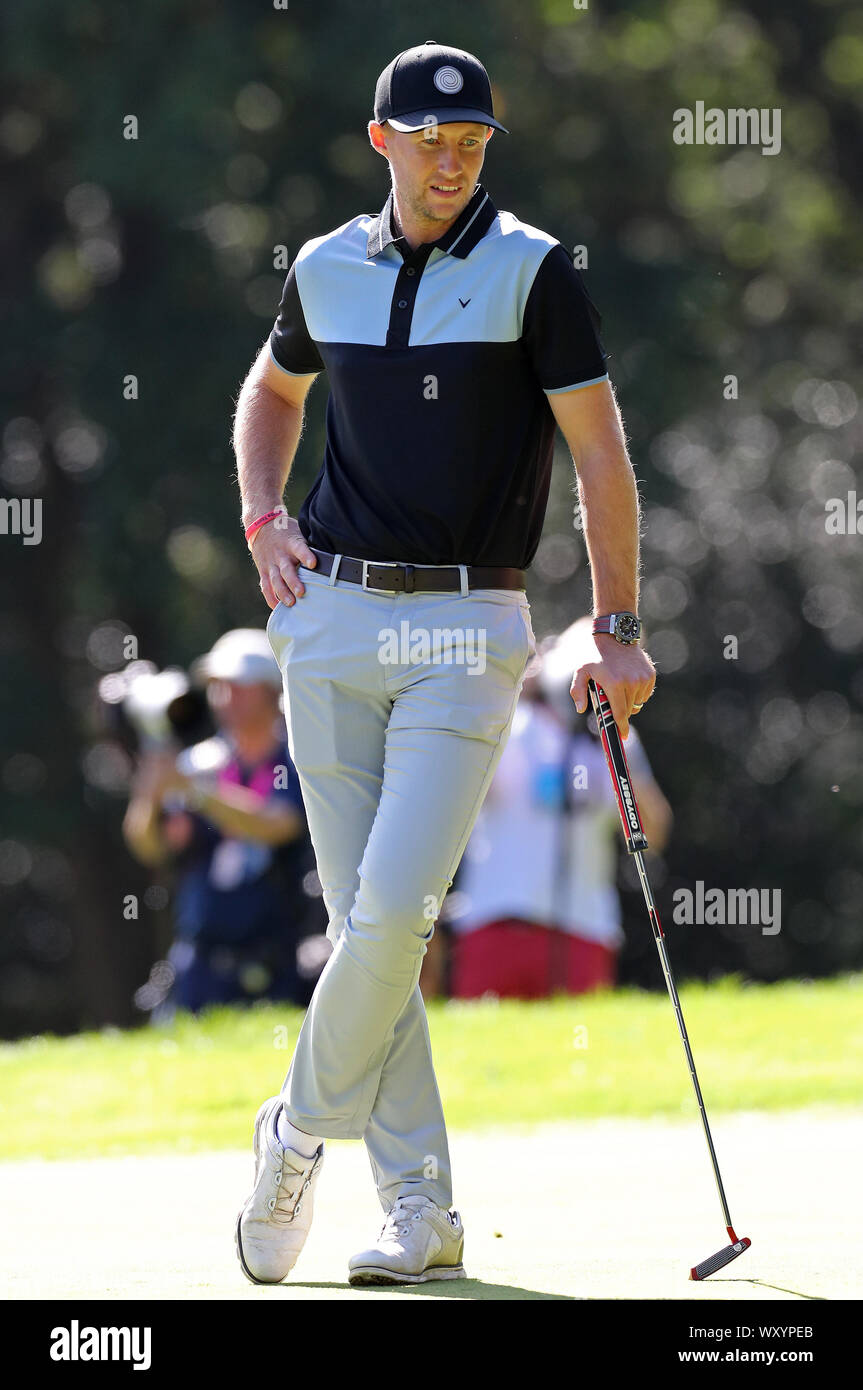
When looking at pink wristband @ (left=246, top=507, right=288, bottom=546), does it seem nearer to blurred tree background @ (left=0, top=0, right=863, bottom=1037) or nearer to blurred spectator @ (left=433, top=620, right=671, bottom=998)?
blurred spectator @ (left=433, top=620, right=671, bottom=998)

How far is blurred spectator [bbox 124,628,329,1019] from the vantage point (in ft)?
27.5

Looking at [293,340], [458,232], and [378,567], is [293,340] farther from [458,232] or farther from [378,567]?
[378,567]

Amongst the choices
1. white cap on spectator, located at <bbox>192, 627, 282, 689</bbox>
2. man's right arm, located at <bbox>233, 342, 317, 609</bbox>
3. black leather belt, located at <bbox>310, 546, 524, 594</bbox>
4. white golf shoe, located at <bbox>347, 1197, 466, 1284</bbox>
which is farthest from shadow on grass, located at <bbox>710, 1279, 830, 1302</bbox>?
white cap on spectator, located at <bbox>192, 627, 282, 689</bbox>

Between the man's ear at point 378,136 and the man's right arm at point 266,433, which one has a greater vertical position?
the man's ear at point 378,136

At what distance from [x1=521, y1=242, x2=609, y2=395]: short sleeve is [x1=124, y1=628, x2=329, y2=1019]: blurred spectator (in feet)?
14.6

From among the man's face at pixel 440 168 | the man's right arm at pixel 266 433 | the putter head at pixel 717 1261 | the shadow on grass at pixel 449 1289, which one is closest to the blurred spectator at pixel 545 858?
the man's right arm at pixel 266 433

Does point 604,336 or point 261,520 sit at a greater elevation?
point 604,336

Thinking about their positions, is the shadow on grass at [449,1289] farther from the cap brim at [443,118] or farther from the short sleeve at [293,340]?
the cap brim at [443,118]

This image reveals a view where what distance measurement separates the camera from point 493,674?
13.5 ft

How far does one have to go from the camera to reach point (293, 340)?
14.8 feet

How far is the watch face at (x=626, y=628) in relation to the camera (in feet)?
13.4

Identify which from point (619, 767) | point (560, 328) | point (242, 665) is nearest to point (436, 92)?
point (560, 328)

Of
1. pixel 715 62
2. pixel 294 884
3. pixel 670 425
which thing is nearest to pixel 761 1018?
pixel 294 884

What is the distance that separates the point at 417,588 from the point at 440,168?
0.84m
